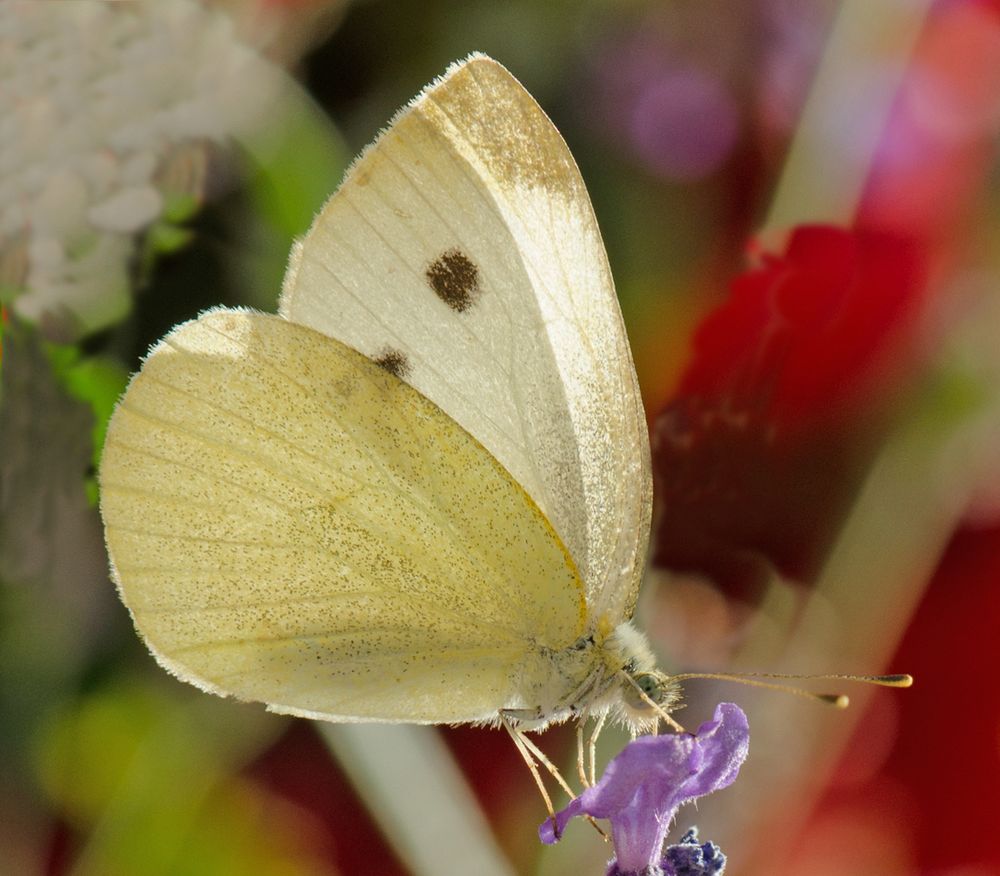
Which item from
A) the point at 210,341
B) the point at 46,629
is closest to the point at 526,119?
the point at 210,341

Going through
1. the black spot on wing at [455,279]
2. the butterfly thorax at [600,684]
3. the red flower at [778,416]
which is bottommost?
the butterfly thorax at [600,684]

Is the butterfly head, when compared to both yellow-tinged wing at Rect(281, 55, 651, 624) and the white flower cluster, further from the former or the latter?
the white flower cluster

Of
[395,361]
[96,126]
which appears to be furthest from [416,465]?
[96,126]

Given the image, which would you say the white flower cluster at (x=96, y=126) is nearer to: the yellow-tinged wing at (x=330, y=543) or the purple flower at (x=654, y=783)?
the yellow-tinged wing at (x=330, y=543)

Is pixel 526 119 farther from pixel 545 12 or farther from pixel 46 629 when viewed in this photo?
pixel 46 629

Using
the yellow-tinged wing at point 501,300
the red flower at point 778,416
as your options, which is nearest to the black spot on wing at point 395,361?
the yellow-tinged wing at point 501,300

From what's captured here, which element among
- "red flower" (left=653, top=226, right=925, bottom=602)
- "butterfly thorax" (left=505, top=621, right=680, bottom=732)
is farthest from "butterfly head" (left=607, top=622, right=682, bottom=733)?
"red flower" (left=653, top=226, right=925, bottom=602)
